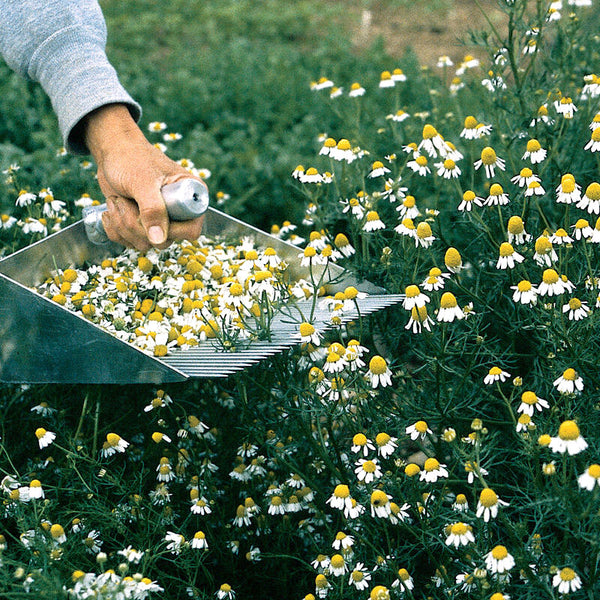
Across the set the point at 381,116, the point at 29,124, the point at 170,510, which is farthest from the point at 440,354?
the point at 29,124

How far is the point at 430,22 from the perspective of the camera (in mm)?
6770

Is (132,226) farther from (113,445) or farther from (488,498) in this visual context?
(488,498)

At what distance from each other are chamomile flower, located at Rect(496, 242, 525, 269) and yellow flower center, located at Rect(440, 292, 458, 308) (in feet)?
0.59

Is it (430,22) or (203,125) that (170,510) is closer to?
(203,125)

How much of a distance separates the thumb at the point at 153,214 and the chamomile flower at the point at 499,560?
121cm

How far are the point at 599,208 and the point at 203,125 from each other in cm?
298

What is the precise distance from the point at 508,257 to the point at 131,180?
1.05 meters

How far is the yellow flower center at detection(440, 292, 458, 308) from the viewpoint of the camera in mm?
1827

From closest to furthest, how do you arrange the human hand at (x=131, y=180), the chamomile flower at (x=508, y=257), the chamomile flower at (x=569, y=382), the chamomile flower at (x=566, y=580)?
the chamomile flower at (x=566, y=580), the chamomile flower at (x=569, y=382), the chamomile flower at (x=508, y=257), the human hand at (x=131, y=180)

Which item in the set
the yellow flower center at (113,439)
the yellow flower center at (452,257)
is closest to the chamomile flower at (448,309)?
the yellow flower center at (452,257)

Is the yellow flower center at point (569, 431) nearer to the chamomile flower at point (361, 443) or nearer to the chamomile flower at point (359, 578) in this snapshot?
the chamomile flower at point (361, 443)

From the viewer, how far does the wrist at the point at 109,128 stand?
2.41 m

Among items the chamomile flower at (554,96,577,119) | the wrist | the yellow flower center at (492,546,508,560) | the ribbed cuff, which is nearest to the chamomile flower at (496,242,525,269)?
the chamomile flower at (554,96,577,119)

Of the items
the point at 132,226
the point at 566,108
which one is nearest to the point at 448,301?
the point at 566,108
